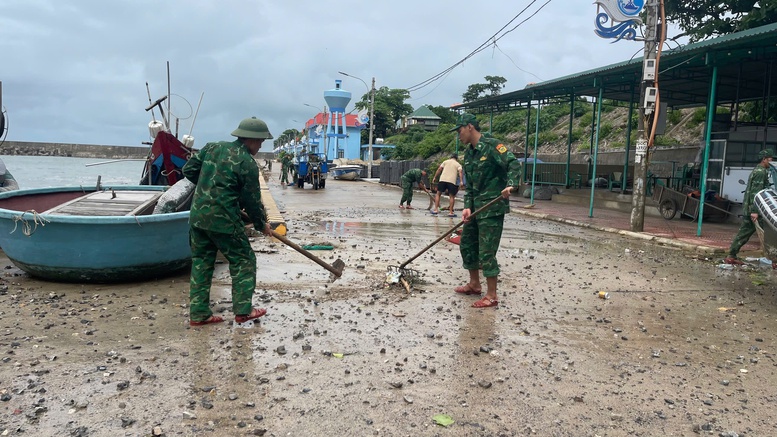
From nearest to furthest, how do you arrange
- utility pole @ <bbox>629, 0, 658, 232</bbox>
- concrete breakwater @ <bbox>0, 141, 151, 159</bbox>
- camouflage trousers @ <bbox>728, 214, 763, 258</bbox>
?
1. camouflage trousers @ <bbox>728, 214, 763, 258</bbox>
2. utility pole @ <bbox>629, 0, 658, 232</bbox>
3. concrete breakwater @ <bbox>0, 141, 151, 159</bbox>

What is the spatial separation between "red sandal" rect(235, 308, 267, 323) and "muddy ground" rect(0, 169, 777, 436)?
153mm

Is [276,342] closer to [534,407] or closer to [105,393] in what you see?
[105,393]

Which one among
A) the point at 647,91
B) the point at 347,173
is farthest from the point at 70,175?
the point at 647,91

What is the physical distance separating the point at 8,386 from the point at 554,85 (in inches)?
639

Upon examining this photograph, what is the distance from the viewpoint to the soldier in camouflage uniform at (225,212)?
4426 millimetres

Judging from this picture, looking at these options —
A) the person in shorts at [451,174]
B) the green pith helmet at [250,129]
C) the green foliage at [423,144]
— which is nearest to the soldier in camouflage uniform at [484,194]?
the green pith helmet at [250,129]

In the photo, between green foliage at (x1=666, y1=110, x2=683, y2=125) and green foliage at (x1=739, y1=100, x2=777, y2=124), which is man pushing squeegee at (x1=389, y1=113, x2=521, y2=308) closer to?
green foliage at (x1=739, y1=100, x2=777, y2=124)

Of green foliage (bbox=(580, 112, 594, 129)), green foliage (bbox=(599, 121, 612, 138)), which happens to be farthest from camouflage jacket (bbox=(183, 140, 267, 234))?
green foliage (bbox=(580, 112, 594, 129))

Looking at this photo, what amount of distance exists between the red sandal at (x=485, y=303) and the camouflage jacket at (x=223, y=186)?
240 cm

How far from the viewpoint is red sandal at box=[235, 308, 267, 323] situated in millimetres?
4602

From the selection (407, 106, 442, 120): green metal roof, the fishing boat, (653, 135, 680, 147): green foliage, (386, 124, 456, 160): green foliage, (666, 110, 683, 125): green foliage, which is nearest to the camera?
(653, 135, 680, 147): green foliage

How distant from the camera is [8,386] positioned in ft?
10.8

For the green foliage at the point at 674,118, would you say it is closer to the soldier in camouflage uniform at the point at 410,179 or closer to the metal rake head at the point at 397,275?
the soldier in camouflage uniform at the point at 410,179

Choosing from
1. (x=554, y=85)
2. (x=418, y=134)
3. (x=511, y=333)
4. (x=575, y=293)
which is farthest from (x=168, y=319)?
(x=418, y=134)
